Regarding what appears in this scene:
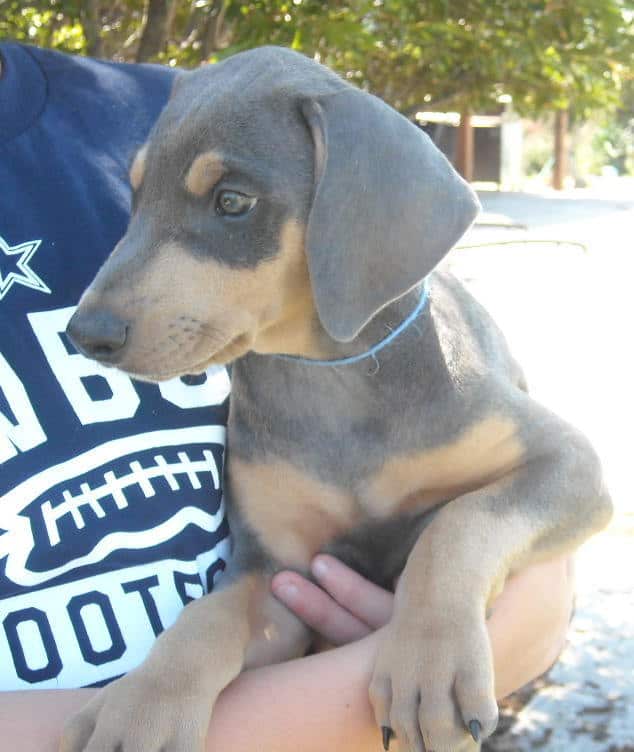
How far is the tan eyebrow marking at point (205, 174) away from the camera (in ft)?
6.88

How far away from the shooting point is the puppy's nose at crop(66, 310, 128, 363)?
1949mm

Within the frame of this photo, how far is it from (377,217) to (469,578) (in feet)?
2.37

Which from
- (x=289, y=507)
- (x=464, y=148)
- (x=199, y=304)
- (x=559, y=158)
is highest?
(x=199, y=304)

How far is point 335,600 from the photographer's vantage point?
2.46 meters

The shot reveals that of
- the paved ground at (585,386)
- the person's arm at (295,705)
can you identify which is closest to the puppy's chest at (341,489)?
the person's arm at (295,705)

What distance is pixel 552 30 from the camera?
250 inches

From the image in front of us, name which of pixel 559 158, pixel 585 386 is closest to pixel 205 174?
pixel 585 386

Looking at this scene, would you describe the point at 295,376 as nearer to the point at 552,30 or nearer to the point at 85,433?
the point at 85,433

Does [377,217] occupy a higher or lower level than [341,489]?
higher

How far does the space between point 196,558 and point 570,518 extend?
2.76 ft

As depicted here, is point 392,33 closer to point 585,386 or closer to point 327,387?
point 585,386

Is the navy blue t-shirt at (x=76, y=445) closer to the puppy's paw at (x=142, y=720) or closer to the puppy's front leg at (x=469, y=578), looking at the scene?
the puppy's paw at (x=142, y=720)

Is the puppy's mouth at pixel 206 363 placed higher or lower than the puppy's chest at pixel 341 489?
higher

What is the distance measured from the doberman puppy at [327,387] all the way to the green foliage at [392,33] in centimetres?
230
